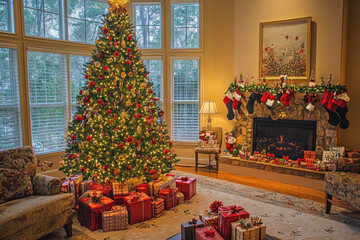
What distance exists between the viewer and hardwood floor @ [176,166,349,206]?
181 inches

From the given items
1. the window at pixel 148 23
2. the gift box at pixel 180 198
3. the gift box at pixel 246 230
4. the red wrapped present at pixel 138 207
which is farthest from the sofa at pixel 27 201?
the window at pixel 148 23

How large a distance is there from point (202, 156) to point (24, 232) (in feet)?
13.6

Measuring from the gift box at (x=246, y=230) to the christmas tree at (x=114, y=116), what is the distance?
179 cm

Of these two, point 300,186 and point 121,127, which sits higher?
point 121,127

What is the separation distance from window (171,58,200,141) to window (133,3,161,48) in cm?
65

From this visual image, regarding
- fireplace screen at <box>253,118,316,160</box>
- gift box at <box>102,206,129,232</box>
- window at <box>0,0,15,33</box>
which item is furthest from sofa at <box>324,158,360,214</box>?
window at <box>0,0,15,33</box>

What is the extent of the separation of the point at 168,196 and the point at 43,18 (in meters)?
3.76

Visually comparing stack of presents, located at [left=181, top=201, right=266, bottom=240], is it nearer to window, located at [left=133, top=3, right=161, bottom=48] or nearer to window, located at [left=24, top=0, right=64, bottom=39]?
window, located at [left=24, top=0, right=64, bottom=39]

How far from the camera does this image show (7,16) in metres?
4.73

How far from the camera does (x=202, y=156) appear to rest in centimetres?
648

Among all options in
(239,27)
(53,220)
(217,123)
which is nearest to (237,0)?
(239,27)

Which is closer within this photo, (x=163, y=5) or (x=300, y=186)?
(x=300, y=186)

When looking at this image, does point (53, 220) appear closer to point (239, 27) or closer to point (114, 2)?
point (114, 2)

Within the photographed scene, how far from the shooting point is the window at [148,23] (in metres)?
6.33
